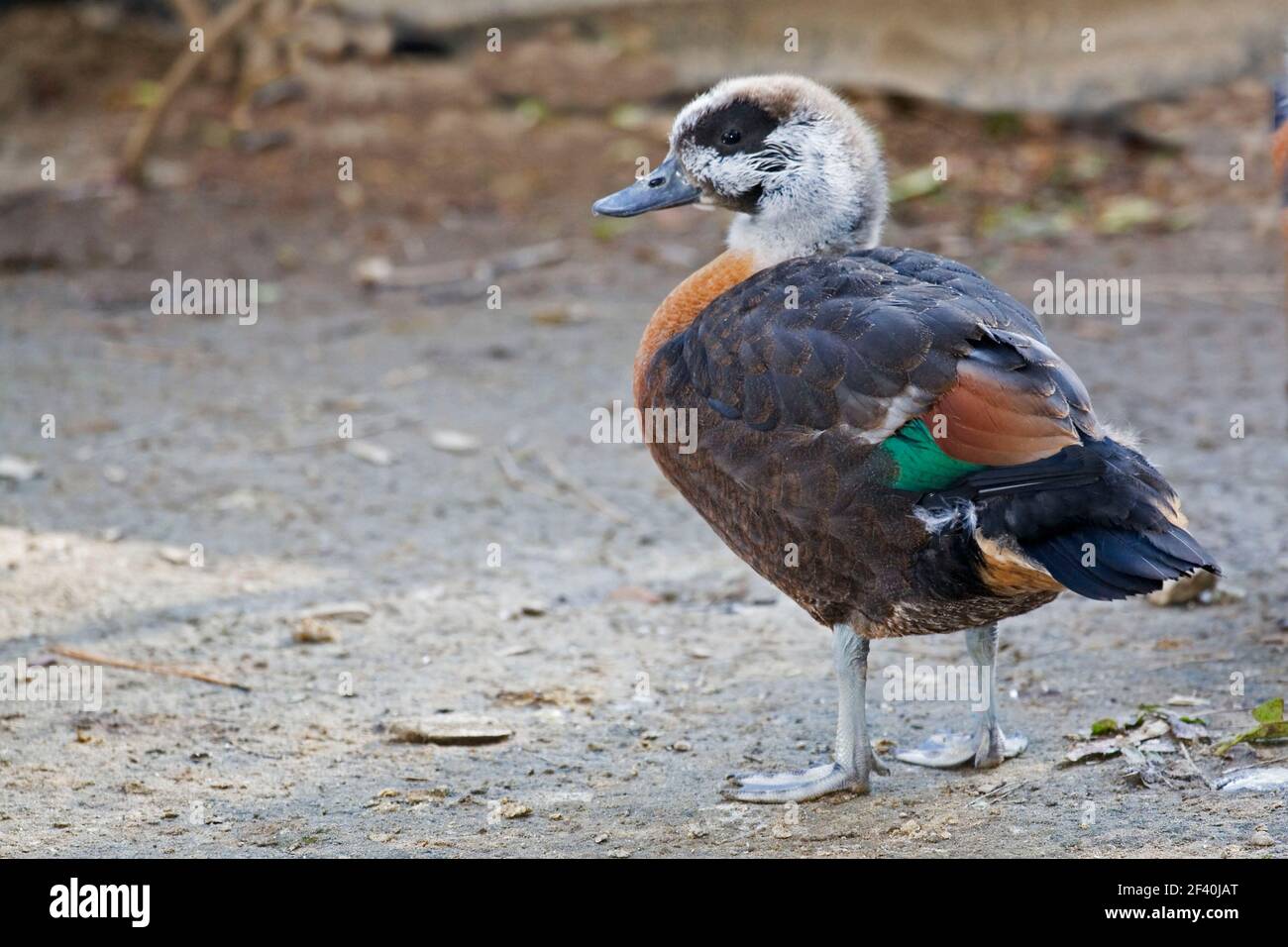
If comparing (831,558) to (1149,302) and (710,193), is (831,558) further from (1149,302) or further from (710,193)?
(1149,302)

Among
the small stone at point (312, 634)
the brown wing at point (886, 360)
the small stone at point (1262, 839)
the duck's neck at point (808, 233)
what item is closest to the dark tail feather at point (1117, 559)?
the brown wing at point (886, 360)

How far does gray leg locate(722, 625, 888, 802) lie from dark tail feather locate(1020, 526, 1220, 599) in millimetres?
726

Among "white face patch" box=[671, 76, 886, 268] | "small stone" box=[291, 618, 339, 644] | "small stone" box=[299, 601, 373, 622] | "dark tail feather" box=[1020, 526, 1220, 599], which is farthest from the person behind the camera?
"small stone" box=[299, 601, 373, 622]

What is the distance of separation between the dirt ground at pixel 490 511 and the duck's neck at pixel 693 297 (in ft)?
3.52

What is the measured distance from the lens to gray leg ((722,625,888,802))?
398 centimetres

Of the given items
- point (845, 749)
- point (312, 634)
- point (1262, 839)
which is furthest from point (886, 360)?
point (312, 634)

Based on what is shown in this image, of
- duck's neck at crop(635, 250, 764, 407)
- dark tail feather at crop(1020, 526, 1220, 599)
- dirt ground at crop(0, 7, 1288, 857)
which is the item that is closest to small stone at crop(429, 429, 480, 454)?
dirt ground at crop(0, 7, 1288, 857)

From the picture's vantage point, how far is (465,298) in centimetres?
866

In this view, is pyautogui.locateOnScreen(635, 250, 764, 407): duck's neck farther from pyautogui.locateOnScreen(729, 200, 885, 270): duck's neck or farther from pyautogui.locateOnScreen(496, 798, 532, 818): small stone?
pyautogui.locateOnScreen(496, 798, 532, 818): small stone

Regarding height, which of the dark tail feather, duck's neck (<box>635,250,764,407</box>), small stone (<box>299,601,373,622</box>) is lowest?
small stone (<box>299,601,373,622</box>)

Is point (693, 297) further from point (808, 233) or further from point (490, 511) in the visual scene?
point (490, 511)

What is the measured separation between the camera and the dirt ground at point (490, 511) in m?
3.93

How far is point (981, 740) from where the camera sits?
13.6 ft

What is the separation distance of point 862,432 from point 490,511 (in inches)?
110
